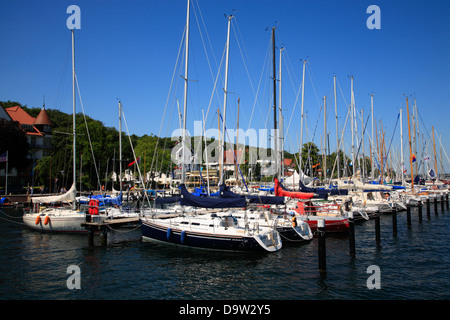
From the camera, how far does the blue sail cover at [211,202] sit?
72.2 feet

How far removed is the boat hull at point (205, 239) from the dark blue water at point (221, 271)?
1.71 ft

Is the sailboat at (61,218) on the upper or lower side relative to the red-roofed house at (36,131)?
lower

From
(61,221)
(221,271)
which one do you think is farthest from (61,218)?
(221,271)

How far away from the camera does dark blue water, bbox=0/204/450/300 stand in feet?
47.6

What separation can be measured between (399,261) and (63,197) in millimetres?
26752

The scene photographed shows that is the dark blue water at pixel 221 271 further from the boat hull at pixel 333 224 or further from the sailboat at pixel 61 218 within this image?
the sailboat at pixel 61 218

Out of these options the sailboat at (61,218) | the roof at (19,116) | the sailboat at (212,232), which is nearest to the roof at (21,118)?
the roof at (19,116)

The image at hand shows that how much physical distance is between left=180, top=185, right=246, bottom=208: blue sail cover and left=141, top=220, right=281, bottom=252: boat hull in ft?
7.69

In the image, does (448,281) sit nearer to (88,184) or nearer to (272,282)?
(272,282)

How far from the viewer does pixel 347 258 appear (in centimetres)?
1964

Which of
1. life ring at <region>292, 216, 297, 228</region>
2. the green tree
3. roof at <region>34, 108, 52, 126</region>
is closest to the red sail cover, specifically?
life ring at <region>292, 216, 297, 228</region>

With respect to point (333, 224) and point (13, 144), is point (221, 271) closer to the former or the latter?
point (333, 224)

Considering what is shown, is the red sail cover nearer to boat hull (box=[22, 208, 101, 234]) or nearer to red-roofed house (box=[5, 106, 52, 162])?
boat hull (box=[22, 208, 101, 234])

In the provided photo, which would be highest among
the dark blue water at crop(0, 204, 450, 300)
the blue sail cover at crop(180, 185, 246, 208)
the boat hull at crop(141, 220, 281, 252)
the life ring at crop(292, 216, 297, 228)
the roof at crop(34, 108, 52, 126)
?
the roof at crop(34, 108, 52, 126)
